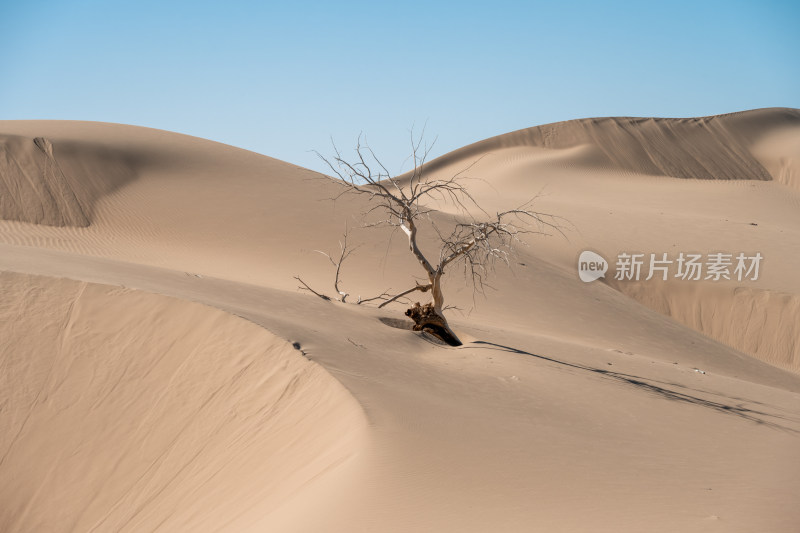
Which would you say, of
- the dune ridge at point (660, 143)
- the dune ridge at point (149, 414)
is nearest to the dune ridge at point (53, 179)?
the dune ridge at point (149, 414)

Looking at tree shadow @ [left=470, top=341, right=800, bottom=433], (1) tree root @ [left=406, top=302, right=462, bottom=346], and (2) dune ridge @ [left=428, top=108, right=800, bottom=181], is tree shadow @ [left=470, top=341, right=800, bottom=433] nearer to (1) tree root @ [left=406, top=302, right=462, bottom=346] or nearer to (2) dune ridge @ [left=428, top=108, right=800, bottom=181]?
(1) tree root @ [left=406, top=302, right=462, bottom=346]

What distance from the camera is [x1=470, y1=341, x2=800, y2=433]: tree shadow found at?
29.0 ft

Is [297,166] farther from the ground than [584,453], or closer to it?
farther from the ground

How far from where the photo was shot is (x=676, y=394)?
948 centimetres

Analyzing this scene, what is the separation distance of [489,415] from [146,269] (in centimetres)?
739

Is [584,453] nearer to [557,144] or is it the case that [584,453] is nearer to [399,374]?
[399,374]

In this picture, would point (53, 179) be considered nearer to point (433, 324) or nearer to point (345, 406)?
point (433, 324)

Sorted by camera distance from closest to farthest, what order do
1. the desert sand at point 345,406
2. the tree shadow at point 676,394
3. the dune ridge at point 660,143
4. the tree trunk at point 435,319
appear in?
the desert sand at point 345,406 < the tree shadow at point 676,394 < the tree trunk at point 435,319 < the dune ridge at point 660,143

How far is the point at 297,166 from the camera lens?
88.6 ft

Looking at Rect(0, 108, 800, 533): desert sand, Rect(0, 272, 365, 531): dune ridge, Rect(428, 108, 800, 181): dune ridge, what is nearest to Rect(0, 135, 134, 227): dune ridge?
Rect(0, 108, 800, 533): desert sand

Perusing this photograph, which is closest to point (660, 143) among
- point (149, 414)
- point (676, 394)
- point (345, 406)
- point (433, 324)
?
point (433, 324)

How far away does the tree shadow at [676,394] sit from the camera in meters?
8.84

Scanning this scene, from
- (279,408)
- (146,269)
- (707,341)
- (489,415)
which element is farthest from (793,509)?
(707,341)

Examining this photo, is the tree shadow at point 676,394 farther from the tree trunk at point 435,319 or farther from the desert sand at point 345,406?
the tree trunk at point 435,319
